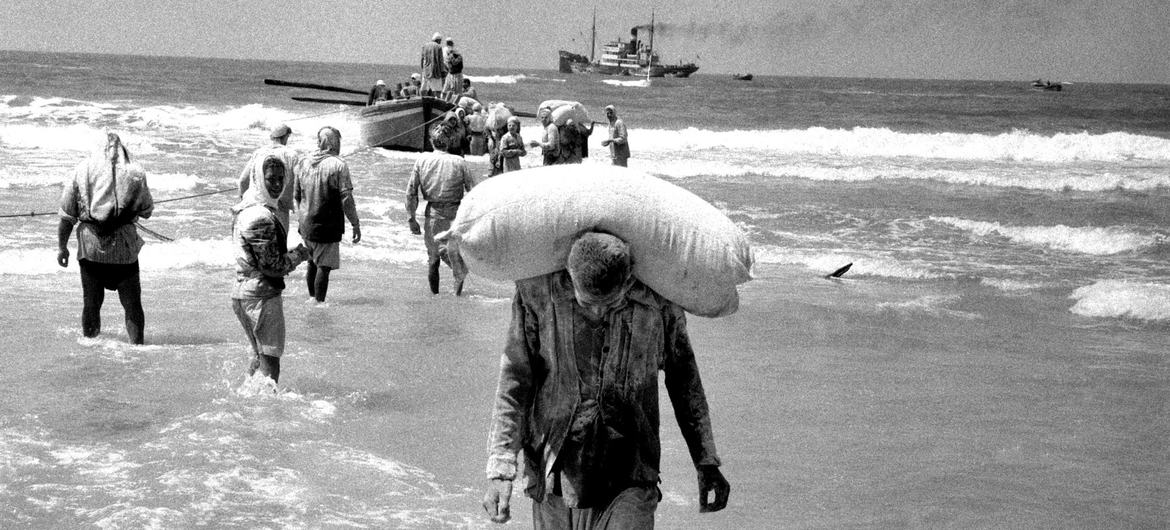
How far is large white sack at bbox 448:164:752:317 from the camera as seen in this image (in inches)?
125

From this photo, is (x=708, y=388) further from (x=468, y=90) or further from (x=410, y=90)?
(x=410, y=90)

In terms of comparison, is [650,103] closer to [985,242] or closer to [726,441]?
[985,242]

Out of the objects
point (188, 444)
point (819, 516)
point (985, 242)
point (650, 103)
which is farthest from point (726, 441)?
point (650, 103)

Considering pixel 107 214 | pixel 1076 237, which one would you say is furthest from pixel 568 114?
pixel 1076 237

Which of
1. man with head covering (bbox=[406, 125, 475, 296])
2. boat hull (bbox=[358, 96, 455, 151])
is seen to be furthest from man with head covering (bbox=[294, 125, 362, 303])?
boat hull (bbox=[358, 96, 455, 151])

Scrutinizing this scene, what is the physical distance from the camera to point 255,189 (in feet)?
20.9

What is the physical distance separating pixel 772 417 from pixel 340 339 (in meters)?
3.31

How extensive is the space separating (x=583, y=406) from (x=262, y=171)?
11.4 feet

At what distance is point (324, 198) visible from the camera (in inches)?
367

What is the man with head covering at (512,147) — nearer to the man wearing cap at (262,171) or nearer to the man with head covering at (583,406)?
the man wearing cap at (262,171)

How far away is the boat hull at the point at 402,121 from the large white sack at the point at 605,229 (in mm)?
21347

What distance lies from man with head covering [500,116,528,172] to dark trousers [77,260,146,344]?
355cm

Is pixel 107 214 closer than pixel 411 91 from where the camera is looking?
Yes

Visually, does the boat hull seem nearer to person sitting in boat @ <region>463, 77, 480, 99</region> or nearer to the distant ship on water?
person sitting in boat @ <region>463, 77, 480, 99</region>
